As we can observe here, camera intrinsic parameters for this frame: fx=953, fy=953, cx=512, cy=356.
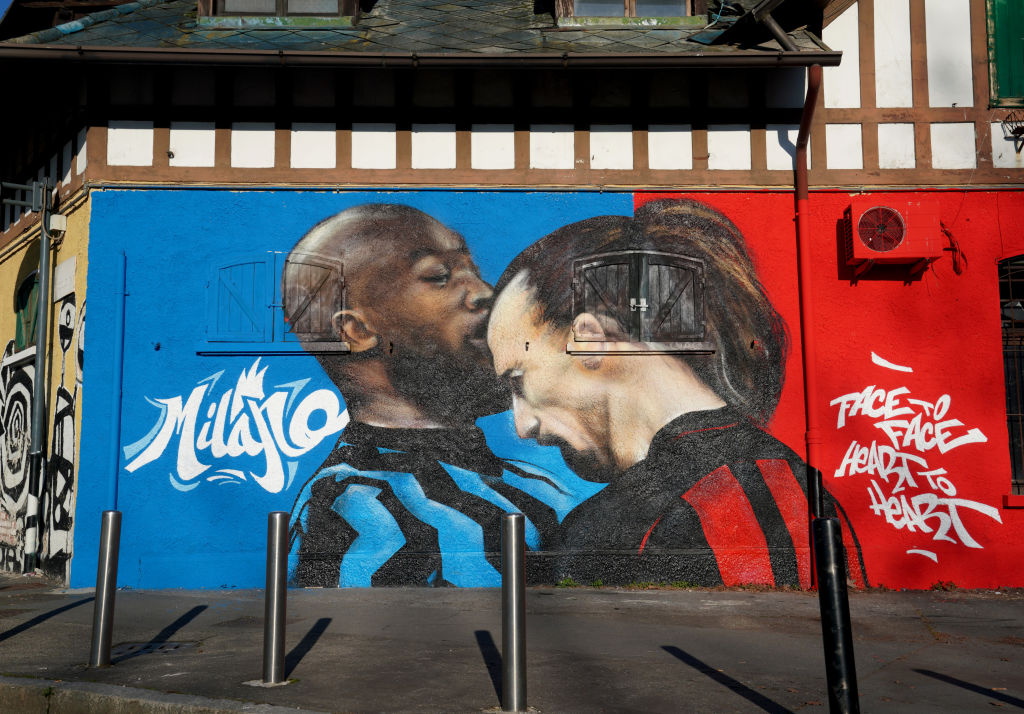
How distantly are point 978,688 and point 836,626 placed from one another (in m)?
1.69

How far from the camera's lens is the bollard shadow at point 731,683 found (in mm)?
4609

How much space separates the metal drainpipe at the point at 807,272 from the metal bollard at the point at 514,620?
5.08 meters

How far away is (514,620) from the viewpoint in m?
4.44

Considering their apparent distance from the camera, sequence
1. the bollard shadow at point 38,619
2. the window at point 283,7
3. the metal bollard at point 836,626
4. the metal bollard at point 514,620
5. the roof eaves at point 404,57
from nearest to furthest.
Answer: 1. the metal bollard at point 836,626
2. the metal bollard at point 514,620
3. the bollard shadow at point 38,619
4. the roof eaves at point 404,57
5. the window at point 283,7

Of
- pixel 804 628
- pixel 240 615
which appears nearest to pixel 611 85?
pixel 804 628

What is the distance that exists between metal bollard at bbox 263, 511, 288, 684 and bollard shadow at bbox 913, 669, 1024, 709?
359cm

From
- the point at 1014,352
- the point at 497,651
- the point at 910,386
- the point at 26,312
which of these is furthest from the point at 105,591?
the point at 1014,352

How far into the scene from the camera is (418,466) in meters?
8.75

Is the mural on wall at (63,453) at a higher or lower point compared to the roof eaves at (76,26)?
lower

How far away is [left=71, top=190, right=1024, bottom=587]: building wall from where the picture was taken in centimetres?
864

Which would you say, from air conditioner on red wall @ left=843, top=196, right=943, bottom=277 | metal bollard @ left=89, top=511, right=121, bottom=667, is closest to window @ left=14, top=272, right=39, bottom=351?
metal bollard @ left=89, top=511, right=121, bottom=667

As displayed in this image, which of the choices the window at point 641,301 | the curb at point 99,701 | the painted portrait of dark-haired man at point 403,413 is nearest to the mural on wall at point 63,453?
the painted portrait of dark-haired man at point 403,413

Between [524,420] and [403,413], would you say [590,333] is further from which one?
[403,413]

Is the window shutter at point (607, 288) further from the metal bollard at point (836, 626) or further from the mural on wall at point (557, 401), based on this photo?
the metal bollard at point (836, 626)
